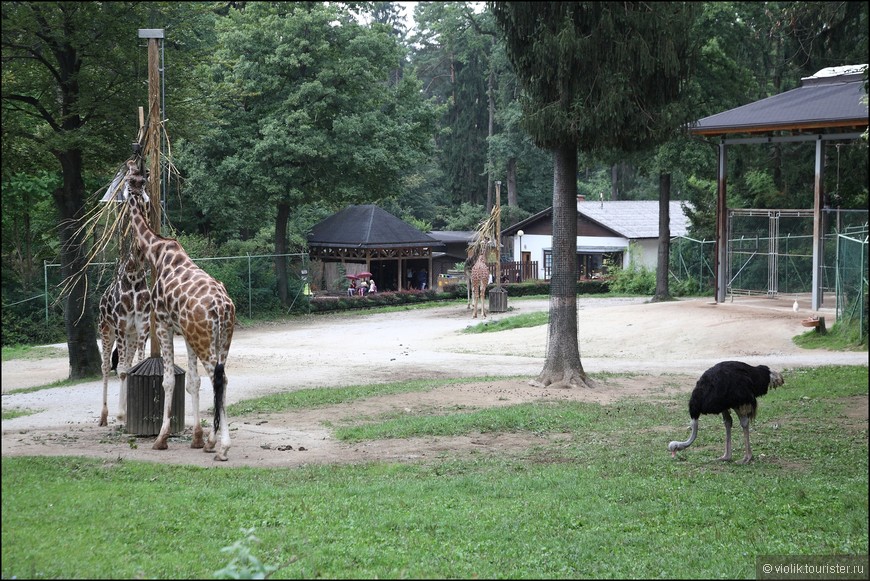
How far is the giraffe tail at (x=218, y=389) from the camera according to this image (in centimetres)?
1121

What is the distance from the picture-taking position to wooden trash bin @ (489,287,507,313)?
3691cm

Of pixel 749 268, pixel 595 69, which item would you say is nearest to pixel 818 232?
pixel 749 268

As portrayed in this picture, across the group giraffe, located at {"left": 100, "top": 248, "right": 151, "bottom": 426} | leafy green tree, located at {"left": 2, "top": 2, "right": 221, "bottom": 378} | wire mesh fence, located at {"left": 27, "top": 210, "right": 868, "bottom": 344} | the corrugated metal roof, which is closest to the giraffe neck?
leafy green tree, located at {"left": 2, "top": 2, "right": 221, "bottom": 378}

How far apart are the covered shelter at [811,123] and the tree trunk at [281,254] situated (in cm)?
1710

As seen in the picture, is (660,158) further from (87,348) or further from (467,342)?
(87,348)

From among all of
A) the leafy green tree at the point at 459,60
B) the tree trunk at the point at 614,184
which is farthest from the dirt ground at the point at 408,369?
the tree trunk at the point at 614,184

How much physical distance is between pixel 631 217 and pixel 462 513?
4901 cm

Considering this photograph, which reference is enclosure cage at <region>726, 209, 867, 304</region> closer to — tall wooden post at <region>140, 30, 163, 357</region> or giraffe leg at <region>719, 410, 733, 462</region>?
giraffe leg at <region>719, 410, 733, 462</region>

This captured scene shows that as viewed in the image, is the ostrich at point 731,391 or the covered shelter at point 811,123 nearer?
the ostrich at point 731,391

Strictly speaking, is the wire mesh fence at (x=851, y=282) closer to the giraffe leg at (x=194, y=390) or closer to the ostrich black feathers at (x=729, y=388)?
the ostrich black feathers at (x=729, y=388)

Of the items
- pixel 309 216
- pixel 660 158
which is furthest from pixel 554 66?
pixel 309 216

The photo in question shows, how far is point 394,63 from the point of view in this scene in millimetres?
37719

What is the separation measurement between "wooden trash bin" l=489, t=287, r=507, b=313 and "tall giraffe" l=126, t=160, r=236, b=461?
25075mm

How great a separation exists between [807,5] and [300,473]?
8.15 m
